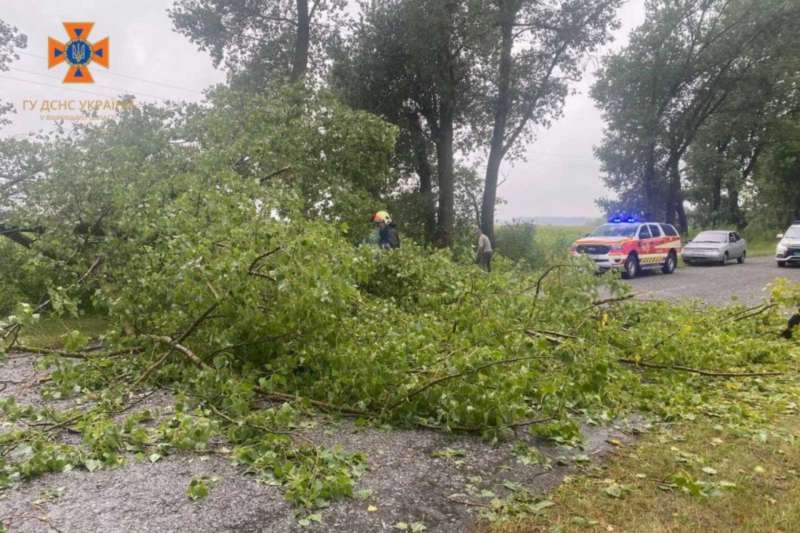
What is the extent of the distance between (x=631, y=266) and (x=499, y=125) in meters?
6.35

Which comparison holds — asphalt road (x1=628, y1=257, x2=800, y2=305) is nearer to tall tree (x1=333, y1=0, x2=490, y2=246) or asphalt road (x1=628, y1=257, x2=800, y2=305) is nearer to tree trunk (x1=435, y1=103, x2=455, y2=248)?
tree trunk (x1=435, y1=103, x2=455, y2=248)

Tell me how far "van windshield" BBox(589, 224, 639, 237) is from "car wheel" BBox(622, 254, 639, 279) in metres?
0.74

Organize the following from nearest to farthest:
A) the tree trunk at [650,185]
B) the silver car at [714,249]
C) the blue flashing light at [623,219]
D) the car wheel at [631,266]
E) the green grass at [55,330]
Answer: the green grass at [55,330] < the car wheel at [631,266] < the blue flashing light at [623,219] < the silver car at [714,249] < the tree trunk at [650,185]

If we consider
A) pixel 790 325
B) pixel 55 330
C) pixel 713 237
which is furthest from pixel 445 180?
pixel 55 330

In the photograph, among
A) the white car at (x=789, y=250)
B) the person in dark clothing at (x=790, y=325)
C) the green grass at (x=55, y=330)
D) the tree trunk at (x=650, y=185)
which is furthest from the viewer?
the tree trunk at (x=650, y=185)

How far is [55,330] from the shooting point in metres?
8.38

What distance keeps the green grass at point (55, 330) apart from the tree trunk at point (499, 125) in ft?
45.1

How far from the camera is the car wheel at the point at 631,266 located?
699 inches

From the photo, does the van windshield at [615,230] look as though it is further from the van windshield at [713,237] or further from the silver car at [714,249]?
the van windshield at [713,237]

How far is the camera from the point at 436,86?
61.9ft

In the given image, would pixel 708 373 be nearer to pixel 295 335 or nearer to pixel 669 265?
pixel 295 335

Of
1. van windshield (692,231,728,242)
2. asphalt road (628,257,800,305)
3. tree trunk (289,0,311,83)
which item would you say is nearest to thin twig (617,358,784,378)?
asphalt road (628,257,800,305)

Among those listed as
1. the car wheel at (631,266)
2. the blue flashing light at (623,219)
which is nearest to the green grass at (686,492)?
the car wheel at (631,266)

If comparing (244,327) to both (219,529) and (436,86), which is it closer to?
(219,529)
